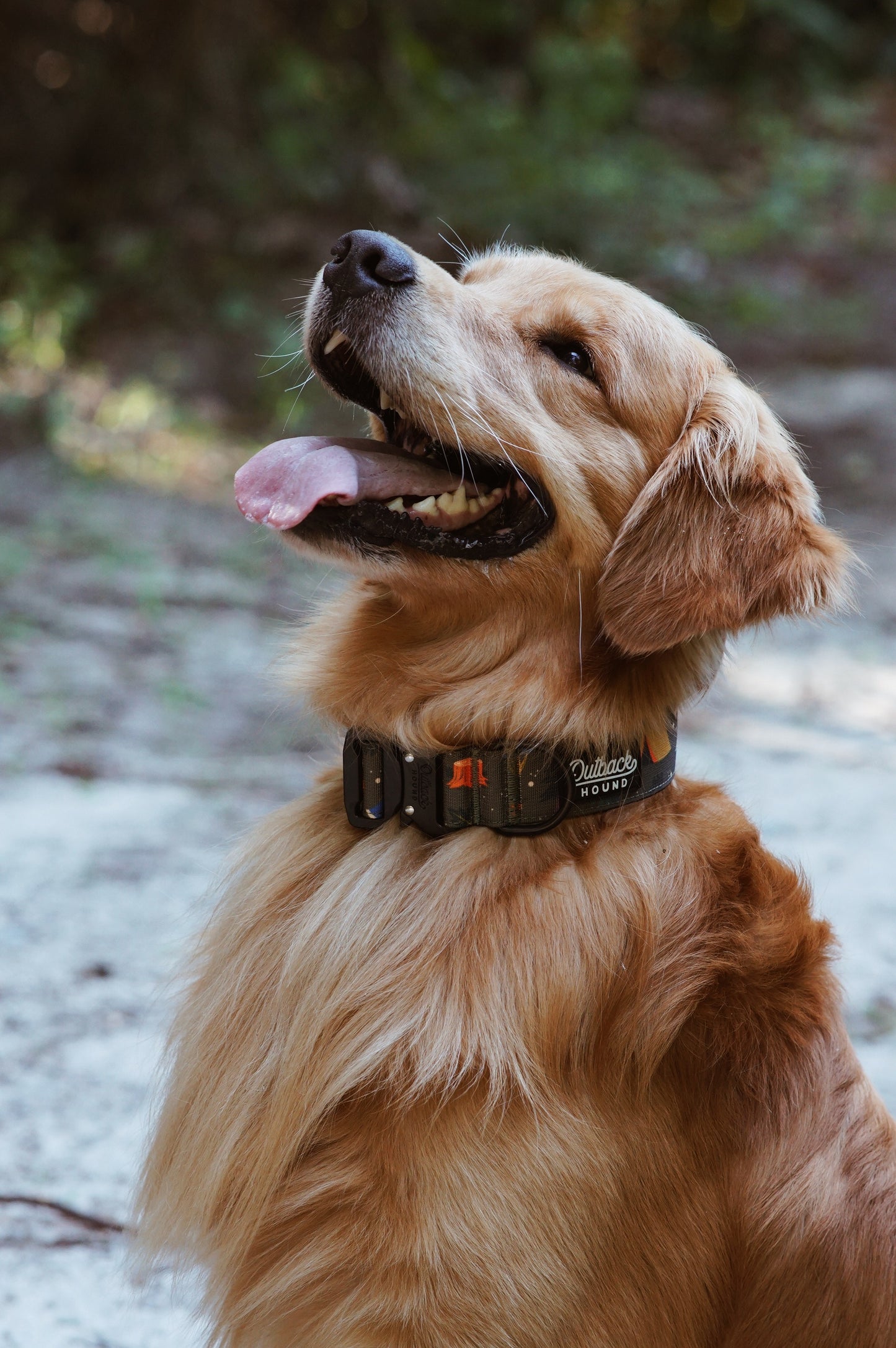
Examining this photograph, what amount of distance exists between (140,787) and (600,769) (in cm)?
263

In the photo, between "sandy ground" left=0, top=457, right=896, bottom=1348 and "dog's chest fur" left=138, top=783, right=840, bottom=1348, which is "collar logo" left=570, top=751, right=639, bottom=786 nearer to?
"dog's chest fur" left=138, top=783, right=840, bottom=1348

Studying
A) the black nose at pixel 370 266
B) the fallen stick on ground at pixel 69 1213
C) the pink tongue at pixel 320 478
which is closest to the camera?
the pink tongue at pixel 320 478

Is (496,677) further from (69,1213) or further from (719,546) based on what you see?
(69,1213)

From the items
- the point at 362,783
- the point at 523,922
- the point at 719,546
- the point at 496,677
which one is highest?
the point at 719,546

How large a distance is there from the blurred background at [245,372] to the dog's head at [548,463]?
46 cm

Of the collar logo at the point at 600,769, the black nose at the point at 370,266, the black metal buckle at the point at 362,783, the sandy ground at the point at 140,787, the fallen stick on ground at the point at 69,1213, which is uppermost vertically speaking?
the black nose at the point at 370,266

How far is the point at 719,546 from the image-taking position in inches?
89.5

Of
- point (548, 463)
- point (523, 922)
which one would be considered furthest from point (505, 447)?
point (523, 922)

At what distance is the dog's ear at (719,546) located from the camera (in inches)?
86.1

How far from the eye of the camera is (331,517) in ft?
7.54

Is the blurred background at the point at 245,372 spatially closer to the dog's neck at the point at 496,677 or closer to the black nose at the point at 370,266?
the dog's neck at the point at 496,677

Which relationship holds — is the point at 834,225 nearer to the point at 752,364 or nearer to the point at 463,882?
the point at 752,364

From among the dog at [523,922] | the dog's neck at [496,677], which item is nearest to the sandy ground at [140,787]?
the dog's neck at [496,677]

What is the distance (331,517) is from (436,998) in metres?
0.86
